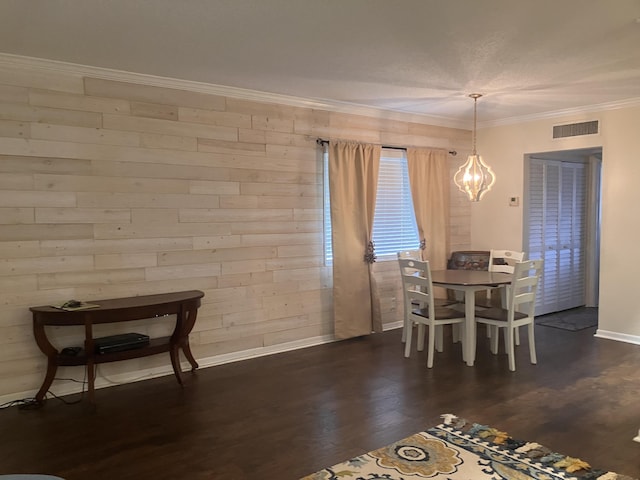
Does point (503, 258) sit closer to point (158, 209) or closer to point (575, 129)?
point (575, 129)

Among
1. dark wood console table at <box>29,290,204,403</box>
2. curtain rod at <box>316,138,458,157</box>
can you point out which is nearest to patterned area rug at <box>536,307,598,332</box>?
curtain rod at <box>316,138,458,157</box>

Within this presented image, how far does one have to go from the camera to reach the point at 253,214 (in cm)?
454

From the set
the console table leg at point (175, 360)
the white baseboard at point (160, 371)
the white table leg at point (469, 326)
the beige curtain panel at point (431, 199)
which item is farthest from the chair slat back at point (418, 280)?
the console table leg at point (175, 360)

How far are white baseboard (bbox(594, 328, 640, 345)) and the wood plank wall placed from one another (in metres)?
2.90

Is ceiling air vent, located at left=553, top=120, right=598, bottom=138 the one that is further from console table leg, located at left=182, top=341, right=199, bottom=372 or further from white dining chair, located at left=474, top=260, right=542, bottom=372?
console table leg, located at left=182, top=341, right=199, bottom=372

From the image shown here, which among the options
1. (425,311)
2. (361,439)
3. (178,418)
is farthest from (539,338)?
(178,418)

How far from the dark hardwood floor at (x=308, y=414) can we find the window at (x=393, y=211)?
4.71ft

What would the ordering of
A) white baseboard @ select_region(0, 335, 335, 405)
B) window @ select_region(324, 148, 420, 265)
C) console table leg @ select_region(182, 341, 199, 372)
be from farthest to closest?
1. window @ select_region(324, 148, 420, 265)
2. console table leg @ select_region(182, 341, 199, 372)
3. white baseboard @ select_region(0, 335, 335, 405)

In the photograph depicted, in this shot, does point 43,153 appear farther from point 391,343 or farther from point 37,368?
point 391,343

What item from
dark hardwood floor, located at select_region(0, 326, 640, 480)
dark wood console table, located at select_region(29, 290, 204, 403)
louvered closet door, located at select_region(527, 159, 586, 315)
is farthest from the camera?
louvered closet door, located at select_region(527, 159, 586, 315)

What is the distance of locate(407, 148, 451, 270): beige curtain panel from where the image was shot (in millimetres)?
5684

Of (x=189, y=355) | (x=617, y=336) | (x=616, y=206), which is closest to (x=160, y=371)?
(x=189, y=355)

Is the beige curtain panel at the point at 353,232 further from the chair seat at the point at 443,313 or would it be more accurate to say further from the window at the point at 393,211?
the chair seat at the point at 443,313

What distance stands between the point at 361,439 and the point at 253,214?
2.33 metres
